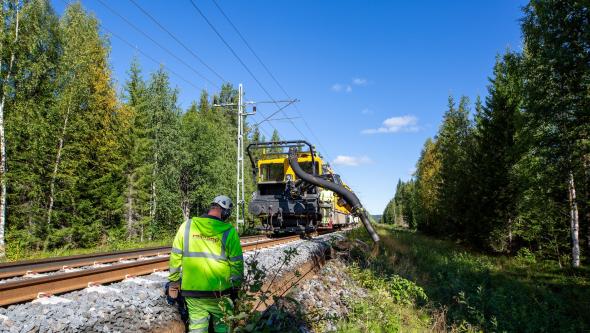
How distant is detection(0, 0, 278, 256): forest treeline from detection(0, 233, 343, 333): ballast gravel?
1121 centimetres

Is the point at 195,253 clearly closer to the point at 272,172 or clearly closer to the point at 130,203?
the point at 272,172

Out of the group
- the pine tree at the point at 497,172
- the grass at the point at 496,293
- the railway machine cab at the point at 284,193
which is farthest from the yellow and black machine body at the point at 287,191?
the pine tree at the point at 497,172

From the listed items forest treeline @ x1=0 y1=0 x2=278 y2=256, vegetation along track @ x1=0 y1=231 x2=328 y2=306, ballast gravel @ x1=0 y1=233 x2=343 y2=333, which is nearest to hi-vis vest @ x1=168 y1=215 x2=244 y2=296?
ballast gravel @ x1=0 y1=233 x2=343 y2=333

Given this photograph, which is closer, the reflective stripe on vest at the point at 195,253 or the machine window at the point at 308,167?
the reflective stripe on vest at the point at 195,253

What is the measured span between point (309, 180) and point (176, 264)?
10.3 metres

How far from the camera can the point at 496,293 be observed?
10.3m

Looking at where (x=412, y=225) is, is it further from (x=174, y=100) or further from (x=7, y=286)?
(x=7, y=286)

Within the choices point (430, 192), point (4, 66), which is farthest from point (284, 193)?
point (430, 192)

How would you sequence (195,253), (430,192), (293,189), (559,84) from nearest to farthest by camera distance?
(195,253) < (559,84) < (293,189) < (430,192)

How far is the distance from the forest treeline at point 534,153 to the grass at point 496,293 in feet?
8.04

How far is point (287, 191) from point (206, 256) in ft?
35.9

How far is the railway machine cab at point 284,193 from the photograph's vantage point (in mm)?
14219

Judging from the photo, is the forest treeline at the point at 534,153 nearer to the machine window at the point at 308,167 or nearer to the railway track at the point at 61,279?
the machine window at the point at 308,167

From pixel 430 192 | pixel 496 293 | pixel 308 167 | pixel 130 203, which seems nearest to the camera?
pixel 496 293
